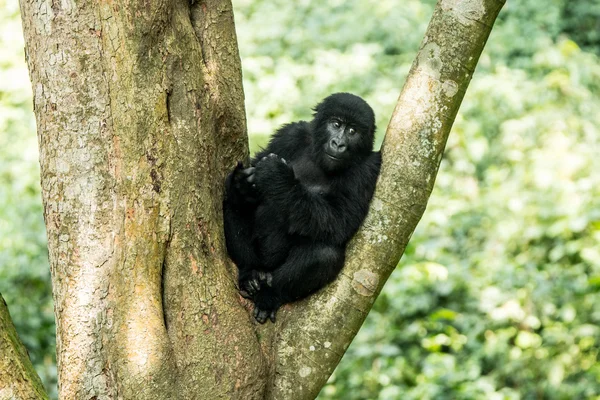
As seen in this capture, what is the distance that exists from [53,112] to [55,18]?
41cm

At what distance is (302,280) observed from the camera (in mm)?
3781

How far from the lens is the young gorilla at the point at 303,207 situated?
380cm

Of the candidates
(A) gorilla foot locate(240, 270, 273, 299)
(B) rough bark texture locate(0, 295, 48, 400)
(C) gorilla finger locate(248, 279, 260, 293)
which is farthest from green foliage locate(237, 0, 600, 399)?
(B) rough bark texture locate(0, 295, 48, 400)

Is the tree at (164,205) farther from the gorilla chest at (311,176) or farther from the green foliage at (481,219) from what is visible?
the green foliage at (481,219)

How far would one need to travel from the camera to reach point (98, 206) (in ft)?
10.2

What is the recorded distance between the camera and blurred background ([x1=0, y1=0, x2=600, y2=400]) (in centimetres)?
707

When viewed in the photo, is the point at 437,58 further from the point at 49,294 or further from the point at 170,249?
the point at 49,294

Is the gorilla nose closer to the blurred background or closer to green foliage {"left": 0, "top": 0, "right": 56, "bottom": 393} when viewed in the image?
the blurred background

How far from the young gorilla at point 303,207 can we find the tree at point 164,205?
219 millimetres

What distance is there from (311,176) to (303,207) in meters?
0.74

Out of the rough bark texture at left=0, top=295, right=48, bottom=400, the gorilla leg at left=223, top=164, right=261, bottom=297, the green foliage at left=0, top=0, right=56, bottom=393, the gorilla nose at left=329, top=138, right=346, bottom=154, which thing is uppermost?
the gorilla nose at left=329, top=138, right=346, bottom=154

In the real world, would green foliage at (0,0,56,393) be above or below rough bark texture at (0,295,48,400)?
below

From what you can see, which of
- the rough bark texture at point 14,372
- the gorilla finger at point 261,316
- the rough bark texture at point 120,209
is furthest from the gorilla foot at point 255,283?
the rough bark texture at point 14,372

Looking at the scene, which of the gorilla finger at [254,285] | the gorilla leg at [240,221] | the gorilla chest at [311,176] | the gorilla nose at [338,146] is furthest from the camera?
the gorilla chest at [311,176]
